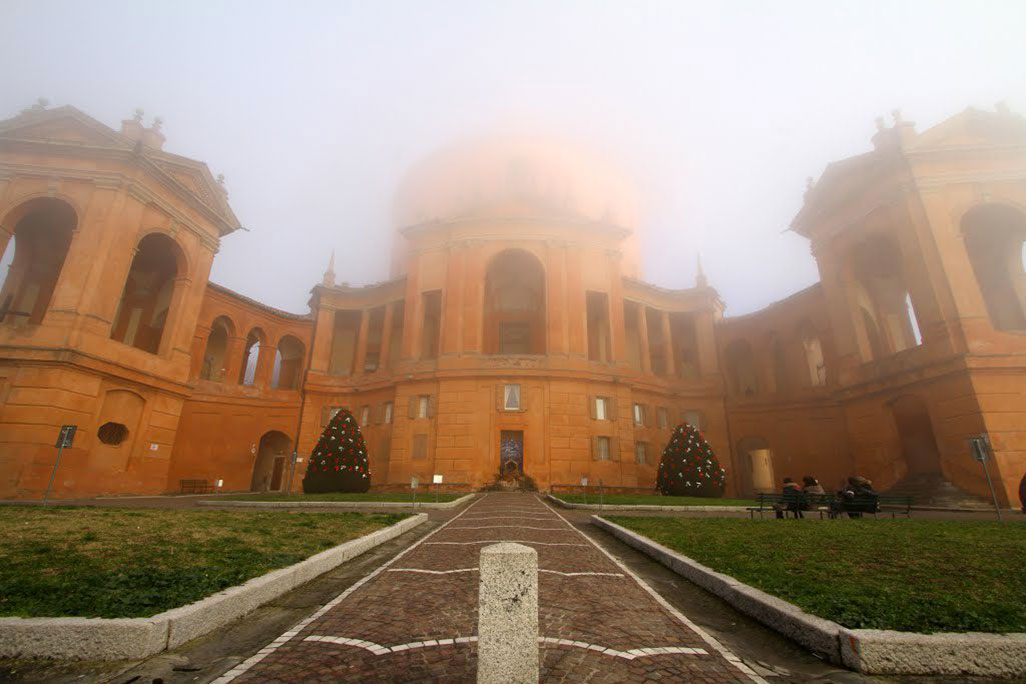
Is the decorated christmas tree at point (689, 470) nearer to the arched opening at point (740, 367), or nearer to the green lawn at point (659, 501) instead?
the green lawn at point (659, 501)

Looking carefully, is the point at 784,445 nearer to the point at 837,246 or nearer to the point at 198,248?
the point at 837,246

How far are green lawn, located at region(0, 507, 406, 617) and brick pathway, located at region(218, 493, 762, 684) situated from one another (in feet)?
4.21

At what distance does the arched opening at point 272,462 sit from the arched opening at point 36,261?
14.6m

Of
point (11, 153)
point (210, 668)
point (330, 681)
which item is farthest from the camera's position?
point (11, 153)

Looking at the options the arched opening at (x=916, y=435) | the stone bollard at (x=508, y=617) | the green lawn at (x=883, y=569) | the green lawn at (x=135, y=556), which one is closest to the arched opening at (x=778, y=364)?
the arched opening at (x=916, y=435)

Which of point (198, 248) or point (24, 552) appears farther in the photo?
point (198, 248)

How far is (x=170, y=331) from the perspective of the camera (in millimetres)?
25984

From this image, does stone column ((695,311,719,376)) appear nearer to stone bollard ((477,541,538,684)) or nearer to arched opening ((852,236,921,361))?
arched opening ((852,236,921,361))

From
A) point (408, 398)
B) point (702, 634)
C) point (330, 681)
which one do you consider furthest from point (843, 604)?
point (408, 398)

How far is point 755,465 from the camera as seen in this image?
40.2m

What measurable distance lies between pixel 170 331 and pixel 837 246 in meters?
38.0

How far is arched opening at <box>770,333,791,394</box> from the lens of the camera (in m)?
34.5

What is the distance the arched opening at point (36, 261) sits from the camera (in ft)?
79.9

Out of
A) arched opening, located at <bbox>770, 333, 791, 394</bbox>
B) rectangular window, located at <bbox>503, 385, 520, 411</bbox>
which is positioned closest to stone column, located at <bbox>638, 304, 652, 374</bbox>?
arched opening, located at <bbox>770, 333, 791, 394</bbox>
